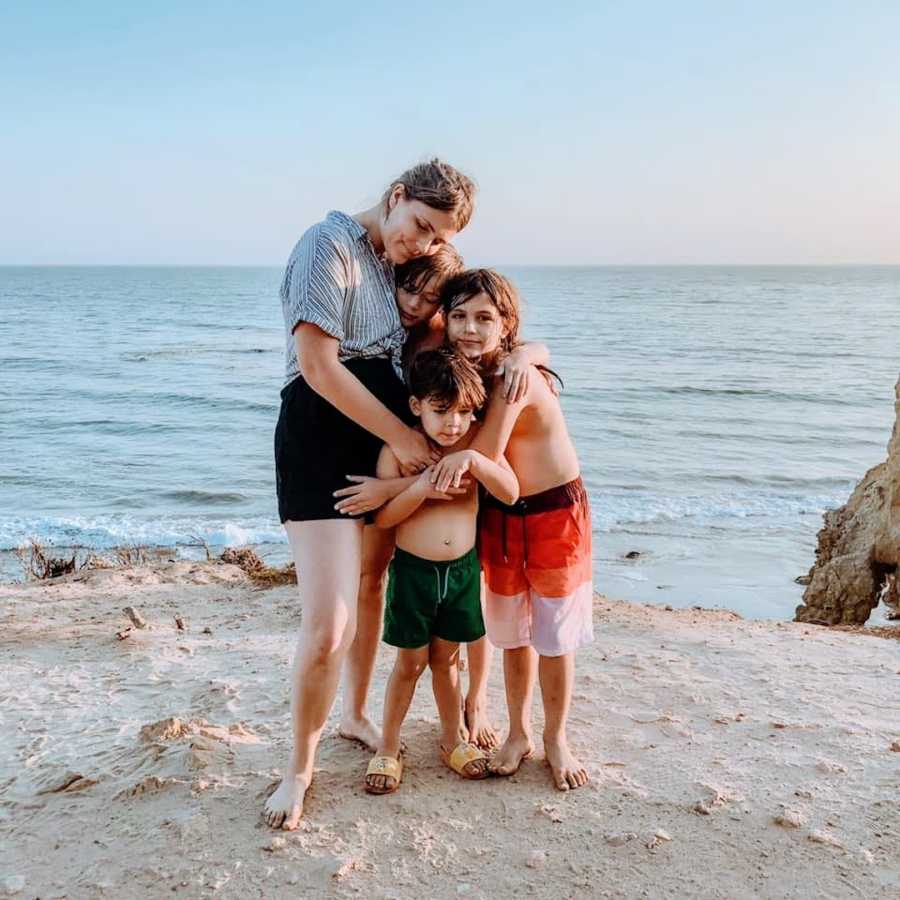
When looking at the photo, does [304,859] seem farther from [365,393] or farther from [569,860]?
[365,393]

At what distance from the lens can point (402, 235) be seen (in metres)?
3.03

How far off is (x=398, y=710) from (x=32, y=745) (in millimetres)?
1733

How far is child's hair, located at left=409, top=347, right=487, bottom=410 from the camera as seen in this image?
9.93 ft

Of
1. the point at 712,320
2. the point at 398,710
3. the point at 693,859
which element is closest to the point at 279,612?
the point at 398,710

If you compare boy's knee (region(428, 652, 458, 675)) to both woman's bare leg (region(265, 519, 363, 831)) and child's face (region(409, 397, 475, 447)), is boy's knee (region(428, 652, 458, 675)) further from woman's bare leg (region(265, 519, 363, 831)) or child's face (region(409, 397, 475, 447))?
child's face (region(409, 397, 475, 447))

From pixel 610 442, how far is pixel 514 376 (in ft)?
41.6

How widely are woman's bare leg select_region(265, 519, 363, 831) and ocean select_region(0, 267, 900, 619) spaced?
5369 mm

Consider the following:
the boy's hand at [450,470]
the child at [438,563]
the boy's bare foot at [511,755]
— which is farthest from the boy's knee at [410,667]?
the boy's hand at [450,470]

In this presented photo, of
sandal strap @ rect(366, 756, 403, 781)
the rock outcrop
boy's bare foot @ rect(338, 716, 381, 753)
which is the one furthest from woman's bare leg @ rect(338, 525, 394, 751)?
the rock outcrop

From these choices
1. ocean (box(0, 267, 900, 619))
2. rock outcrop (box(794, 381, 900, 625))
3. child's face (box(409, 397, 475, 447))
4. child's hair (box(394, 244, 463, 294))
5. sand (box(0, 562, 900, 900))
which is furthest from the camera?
ocean (box(0, 267, 900, 619))

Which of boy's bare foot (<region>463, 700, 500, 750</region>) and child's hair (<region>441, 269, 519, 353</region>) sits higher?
child's hair (<region>441, 269, 519, 353</region>)

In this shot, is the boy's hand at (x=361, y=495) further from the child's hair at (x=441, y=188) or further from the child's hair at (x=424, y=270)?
the child's hair at (x=441, y=188)

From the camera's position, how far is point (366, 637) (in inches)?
146

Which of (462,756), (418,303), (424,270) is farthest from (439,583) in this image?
(424,270)
